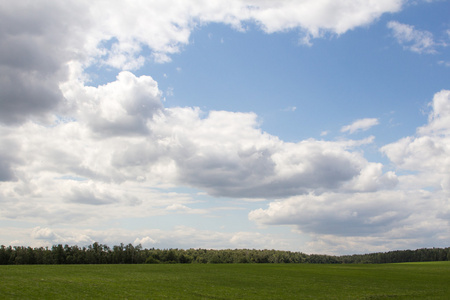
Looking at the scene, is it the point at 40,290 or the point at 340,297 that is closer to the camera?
the point at 40,290

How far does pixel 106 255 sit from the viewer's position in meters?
158

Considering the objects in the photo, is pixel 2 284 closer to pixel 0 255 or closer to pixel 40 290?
pixel 40 290

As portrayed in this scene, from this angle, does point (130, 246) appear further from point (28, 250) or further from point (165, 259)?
point (28, 250)

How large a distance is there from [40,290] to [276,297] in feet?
84.7

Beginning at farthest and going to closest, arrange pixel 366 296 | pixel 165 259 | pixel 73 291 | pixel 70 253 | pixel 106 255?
pixel 165 259 < pixel 106 255 < pixel 70 253 < pixel 366 296 < pixel 73 291

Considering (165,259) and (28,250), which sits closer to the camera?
(28,250)

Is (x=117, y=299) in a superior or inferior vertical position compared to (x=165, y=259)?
superior

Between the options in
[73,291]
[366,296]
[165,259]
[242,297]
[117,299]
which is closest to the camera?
[117,299]

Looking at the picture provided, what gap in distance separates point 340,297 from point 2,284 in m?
38.8

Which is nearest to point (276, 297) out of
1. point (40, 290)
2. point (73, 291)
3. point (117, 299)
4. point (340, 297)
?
point (340, 297)

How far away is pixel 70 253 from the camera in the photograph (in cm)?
14788

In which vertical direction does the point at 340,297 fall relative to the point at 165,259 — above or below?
above

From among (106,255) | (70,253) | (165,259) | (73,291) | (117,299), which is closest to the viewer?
(117,299)

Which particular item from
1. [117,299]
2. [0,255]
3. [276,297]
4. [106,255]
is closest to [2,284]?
[117,299]
